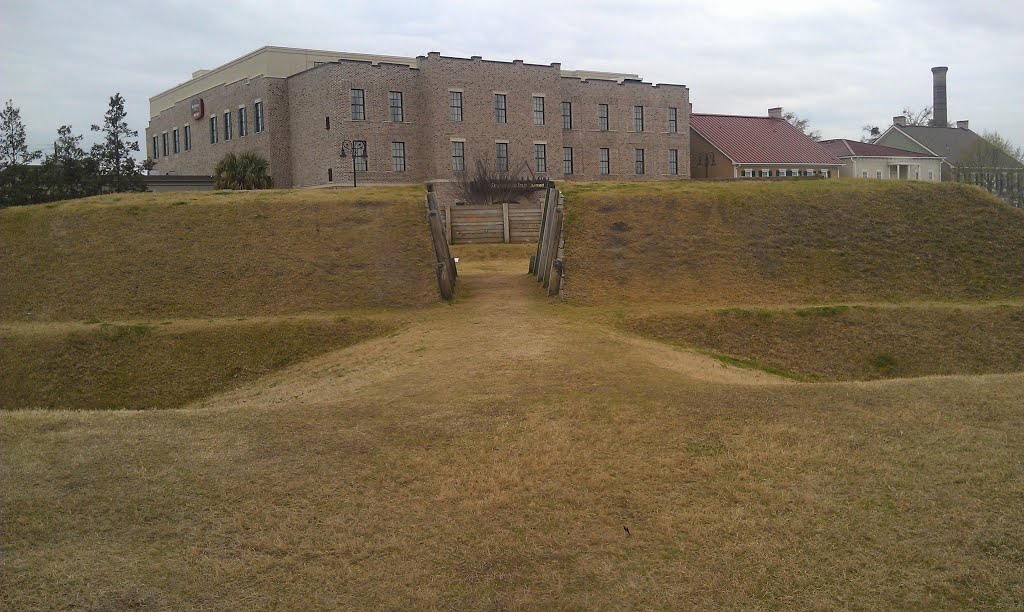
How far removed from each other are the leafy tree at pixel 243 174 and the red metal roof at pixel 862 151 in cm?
3584

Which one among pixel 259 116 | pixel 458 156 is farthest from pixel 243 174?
pixel 458 156

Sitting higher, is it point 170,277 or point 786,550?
point 170,277

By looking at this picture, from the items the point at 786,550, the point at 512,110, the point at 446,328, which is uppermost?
the point at 512,110

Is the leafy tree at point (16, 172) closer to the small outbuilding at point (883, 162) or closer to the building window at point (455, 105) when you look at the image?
the building window at point (455, 105)

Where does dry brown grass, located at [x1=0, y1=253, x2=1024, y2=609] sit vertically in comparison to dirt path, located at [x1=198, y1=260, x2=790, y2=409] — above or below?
below

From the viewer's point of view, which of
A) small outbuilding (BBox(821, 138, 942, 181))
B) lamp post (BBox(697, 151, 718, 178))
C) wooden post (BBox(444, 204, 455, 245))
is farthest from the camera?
small outbuilding (BBox(821, 138, 942, 181))

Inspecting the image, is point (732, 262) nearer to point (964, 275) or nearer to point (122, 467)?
point (964, 275)

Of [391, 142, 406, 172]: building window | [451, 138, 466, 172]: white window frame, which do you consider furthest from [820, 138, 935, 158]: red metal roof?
[391, 142, 406, 172]: building window

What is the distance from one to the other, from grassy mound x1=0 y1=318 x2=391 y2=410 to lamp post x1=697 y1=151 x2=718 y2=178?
42998 millimetres

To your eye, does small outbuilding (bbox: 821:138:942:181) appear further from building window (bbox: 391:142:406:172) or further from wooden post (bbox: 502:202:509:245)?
wooden post (bbox: 502:202:509:245)

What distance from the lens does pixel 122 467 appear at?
28.8ft

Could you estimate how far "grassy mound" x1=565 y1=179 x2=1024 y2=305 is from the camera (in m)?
18.3

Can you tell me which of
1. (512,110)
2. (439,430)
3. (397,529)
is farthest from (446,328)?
(512,110)

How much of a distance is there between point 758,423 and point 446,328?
696 centimetres
